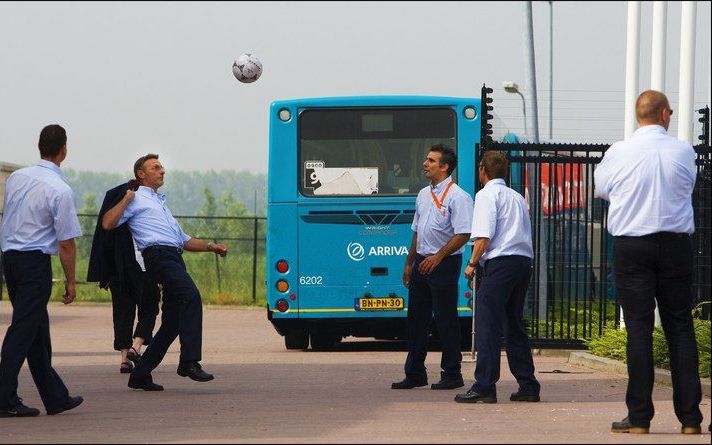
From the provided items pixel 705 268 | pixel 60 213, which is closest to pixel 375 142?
pixel 705 268

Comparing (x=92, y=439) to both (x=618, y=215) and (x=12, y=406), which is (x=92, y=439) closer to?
(x=12, y=406)

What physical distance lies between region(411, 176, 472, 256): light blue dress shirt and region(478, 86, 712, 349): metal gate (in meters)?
3.75

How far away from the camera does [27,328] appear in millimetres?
10305

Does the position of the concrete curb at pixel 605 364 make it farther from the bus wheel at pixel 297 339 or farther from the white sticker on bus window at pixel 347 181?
the bus wheel at pixel 297 339

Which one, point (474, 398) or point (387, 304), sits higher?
point (387, 304)

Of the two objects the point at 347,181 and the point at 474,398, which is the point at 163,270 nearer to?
the point at 474,398

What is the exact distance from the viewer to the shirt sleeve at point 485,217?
36.9 feet

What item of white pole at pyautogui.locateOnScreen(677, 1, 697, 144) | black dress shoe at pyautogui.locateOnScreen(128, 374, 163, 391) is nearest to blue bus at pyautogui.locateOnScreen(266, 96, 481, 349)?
white pole at pyautogui.locateOnScreen(677, 1, 697, 144)

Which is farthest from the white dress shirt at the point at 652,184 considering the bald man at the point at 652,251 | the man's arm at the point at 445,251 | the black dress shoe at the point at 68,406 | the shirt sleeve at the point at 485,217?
the black dress shoe at the point at 68,406

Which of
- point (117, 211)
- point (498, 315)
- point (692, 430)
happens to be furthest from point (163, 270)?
point (692, 430)

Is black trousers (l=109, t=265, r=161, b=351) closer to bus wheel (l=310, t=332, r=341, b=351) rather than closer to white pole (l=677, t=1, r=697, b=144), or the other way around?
bus wheel (l=310, t=332, r=341, b=351)

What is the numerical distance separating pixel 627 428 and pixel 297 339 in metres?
10.5

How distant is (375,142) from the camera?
18422 mm

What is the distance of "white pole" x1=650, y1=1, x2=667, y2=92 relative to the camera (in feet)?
55.1
